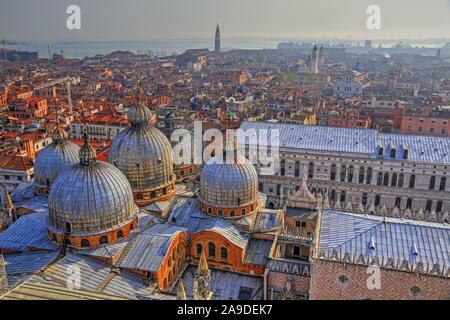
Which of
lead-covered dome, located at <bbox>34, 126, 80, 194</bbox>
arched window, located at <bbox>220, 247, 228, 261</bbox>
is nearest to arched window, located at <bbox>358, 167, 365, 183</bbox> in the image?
arched window, located at <bbox>220, 247, 228, 261</bbox>

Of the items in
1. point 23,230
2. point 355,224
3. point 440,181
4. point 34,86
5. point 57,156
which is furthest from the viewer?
point 34,86

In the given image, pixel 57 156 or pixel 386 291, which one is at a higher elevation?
pixel 57 156

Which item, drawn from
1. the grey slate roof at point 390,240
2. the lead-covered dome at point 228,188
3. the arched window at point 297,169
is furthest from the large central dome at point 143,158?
the arched window at point 297,169

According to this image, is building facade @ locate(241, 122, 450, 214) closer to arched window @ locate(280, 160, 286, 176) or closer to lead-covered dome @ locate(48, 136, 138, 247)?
arched window @ locate(280, 160, 286, 176)
